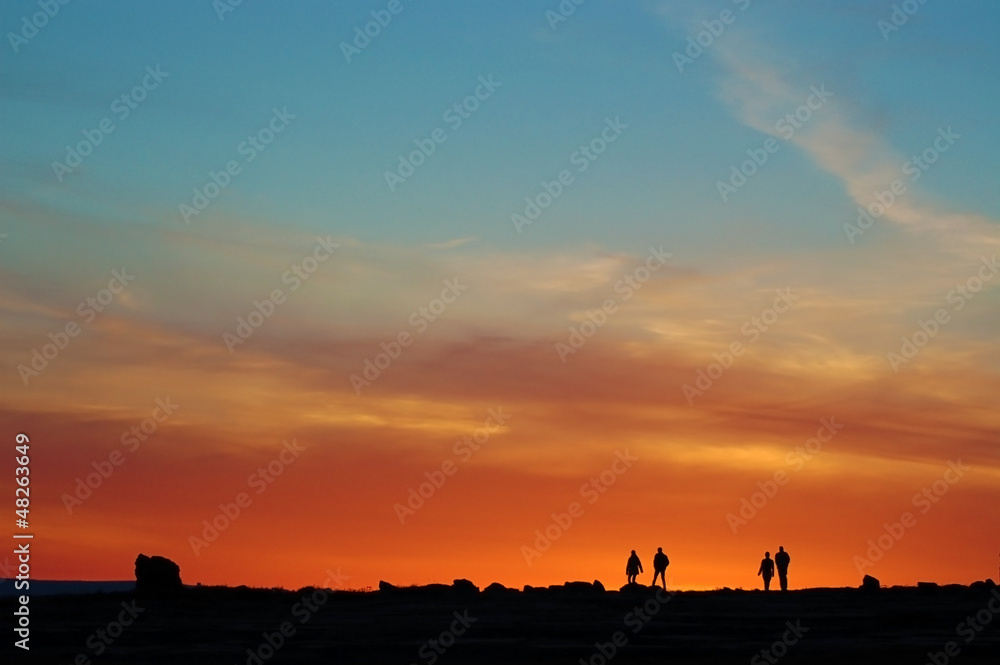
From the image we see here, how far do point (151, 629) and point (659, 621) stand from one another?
13.8 m

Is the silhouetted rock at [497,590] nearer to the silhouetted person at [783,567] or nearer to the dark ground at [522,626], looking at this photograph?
the dark ground at [522,626]

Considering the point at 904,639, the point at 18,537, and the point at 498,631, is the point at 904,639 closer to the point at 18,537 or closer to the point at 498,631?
the point at 498,631

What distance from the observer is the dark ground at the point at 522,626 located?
28.1 meters

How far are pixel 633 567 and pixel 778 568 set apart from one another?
564 cm

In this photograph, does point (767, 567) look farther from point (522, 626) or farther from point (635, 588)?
point (522, 626)

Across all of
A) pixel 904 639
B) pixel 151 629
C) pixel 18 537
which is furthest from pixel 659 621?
pixel 18 537

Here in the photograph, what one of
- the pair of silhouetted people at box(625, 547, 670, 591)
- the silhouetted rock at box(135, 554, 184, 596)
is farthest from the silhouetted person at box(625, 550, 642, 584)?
the silhouetted rock at box(135, 554, 184, 596)

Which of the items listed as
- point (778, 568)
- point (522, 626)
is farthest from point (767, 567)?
point (522, 626)

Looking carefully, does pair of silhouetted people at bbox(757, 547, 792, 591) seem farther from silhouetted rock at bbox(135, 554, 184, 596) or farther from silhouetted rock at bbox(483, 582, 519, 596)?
silhouetted rock at bbox(135, 554, 184, 596)

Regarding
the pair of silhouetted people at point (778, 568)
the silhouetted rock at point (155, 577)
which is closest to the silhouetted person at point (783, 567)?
the pair of silhouetted people at point (778, 568)

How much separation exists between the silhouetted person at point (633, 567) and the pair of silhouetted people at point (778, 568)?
4772 mm

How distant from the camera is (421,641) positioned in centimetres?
3130

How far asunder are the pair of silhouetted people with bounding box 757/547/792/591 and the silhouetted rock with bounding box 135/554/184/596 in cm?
2224

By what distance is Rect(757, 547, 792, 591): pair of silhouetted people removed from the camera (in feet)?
166
